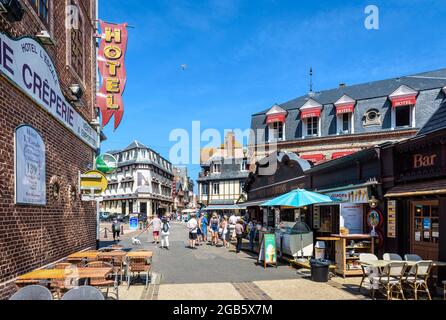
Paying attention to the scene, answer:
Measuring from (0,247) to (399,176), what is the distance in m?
9.14

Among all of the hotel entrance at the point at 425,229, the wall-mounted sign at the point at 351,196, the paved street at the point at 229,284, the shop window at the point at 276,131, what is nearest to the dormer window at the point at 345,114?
the shop window at the point at 276,131

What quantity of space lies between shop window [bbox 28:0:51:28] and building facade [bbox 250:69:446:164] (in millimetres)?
19500

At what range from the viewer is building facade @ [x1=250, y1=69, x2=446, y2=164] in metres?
23.6

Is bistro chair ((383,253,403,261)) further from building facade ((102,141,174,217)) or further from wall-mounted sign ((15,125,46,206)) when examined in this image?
building facade ((102,141,174,217))

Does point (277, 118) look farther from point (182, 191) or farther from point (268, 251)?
point (182, 191)

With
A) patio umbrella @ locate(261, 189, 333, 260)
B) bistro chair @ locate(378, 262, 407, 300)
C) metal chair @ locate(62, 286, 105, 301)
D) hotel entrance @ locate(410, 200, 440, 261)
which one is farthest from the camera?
patio umbrella @ locate(261, 189, 333, 260)

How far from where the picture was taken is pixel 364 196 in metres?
10.8

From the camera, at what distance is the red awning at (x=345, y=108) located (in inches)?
1009

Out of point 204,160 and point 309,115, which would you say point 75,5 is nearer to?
point 309,115

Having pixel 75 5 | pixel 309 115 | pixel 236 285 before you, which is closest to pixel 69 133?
pixel 75 5

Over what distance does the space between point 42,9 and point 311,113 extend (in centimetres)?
2174

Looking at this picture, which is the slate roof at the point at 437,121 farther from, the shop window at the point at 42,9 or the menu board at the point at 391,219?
the shop window at the point at 42,9

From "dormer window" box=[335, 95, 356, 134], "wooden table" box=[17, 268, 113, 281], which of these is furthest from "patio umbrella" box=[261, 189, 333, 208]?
"dormer window" box=[335, 95, 356, 134]

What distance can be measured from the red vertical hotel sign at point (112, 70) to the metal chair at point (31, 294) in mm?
10441
